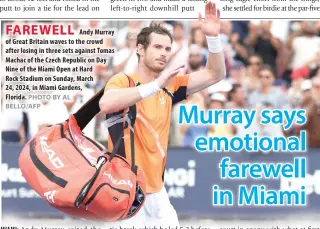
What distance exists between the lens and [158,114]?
4.45m

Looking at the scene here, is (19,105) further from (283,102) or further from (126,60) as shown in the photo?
(283,102)

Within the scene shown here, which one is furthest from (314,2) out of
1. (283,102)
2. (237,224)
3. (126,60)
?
(237,224)

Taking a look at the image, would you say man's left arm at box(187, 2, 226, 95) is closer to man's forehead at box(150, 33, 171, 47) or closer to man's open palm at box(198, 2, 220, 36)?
man's open palm at box(198, 2, 220, 36)

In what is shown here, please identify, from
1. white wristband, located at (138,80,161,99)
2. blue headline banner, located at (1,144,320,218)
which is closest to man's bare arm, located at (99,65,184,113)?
white wristband, located at (138,80,161,99)

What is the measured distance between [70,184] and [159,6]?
141 cm

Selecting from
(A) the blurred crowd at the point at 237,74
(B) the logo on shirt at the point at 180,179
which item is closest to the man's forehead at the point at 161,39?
(A) the blurred crowd at the point at 237,74

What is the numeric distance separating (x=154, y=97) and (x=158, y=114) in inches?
3.9

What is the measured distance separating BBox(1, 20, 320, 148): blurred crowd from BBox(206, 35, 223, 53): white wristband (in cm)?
53

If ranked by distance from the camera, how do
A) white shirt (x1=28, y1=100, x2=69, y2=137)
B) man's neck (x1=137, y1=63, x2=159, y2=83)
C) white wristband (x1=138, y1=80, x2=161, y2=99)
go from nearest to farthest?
white wristband (x1=138, y1=80, x2=161, y2=99) < man's neck (x1=137, y1=63, x2=159, y2=83) < white shirt (x1=28, y1=100, x2=69, y2=137)

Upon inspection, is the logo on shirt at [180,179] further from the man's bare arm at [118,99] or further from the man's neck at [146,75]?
the man's bare arm at [118,99]

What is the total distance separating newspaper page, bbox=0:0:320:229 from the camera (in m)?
4.27

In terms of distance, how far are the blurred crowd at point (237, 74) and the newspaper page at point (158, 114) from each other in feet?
0.03

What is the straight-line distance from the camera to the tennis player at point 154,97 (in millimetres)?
4273

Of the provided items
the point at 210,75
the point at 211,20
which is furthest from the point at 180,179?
the point at 211,20
